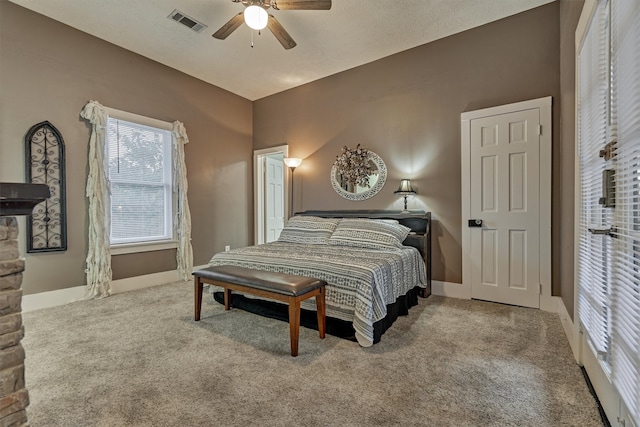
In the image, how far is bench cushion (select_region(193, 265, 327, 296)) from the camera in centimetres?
217

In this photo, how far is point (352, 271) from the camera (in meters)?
2.35

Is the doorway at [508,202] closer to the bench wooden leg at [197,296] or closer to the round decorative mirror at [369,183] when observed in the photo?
the round decorative mirror at [369,183]

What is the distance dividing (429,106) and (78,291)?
4.71 meters

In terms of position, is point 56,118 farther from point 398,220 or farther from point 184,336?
point 398,220

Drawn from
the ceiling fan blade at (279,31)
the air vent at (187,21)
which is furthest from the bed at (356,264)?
the air vent at (187,21)

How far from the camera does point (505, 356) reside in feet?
6.84

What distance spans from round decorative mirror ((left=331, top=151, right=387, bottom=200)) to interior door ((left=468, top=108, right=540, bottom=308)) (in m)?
1.15

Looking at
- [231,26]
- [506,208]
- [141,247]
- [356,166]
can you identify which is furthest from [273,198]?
[506,208]

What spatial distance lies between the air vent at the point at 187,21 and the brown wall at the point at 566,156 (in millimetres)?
3470

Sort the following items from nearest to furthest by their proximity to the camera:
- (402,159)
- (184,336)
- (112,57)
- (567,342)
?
(567,342) → (184,336) → (112,57) → (402,159)

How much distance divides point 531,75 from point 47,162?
17.1 feet

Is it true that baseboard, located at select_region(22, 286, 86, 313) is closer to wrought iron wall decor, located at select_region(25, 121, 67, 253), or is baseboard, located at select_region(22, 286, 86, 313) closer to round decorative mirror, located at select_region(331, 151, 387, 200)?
wrought iron wall decor, located at select_region(25, 121, 67, 253)

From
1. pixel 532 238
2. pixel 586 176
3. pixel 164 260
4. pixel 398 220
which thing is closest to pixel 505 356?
pixel 586 176

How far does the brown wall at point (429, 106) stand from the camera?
316cm
